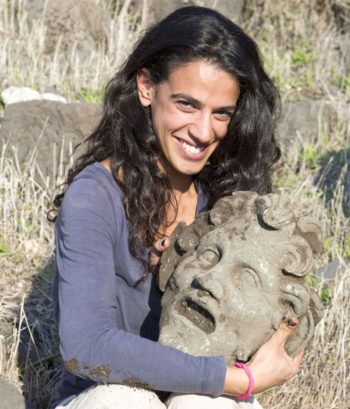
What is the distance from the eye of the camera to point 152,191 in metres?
2.94

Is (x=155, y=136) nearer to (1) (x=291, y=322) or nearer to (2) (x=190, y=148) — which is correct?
(2) (x=190, y=148)

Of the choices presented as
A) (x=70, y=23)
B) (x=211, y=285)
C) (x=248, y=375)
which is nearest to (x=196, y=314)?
(x=211, y=285)

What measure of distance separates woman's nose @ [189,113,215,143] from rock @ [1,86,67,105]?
9.22 ft

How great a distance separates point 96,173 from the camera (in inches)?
111

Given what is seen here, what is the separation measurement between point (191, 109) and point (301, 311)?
789 millimetres

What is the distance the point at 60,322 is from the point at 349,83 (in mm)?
4622

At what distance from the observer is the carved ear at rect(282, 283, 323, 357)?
2477mm

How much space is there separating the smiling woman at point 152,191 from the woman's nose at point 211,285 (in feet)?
0.68

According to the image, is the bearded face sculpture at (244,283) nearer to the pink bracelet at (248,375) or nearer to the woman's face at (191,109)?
the pink bracelet at (248,375)

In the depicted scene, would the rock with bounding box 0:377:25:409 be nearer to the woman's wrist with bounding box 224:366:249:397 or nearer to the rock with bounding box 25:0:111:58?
the woman's wrist with bounding box 224:366:249:397

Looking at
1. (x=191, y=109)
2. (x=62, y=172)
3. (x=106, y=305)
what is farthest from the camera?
(x=62, y=172)

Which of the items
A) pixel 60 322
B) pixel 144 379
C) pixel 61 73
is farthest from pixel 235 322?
pixel 61 73

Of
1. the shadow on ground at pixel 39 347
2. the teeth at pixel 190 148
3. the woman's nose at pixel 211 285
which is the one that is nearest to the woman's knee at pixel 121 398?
the woman's nose at pixel 211 285

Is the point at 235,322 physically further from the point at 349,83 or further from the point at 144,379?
the point at 349,83
